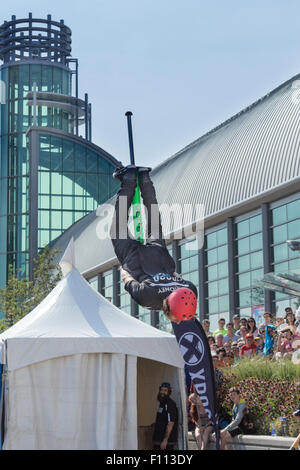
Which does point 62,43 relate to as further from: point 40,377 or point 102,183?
point 40,377

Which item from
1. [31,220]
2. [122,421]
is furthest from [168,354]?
[31,220]

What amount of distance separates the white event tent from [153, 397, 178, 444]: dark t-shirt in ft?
0.73

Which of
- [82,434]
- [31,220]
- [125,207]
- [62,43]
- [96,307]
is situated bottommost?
[82,434]

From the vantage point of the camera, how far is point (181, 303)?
43.8 ft

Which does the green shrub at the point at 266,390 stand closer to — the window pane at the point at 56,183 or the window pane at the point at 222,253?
the window pane at the point at 222,253

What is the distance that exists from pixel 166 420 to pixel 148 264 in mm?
2772

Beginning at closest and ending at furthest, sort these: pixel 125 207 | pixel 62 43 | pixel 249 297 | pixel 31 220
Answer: pixel 125 207
pixel 249 297
pixel 31 220
pixel 62 43

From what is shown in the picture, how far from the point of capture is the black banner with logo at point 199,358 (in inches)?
558

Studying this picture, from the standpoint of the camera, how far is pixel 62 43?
198 ft

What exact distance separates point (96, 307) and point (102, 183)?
1473 inches

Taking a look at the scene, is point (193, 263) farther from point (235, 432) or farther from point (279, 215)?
point (235, 432)

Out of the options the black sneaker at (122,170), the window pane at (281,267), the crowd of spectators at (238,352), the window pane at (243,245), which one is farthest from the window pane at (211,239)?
the black sneaker at (122,170)

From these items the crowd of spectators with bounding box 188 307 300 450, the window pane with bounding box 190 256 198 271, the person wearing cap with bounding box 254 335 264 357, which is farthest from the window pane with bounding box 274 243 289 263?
the person wearing cap with bounding box 254 335 264 357

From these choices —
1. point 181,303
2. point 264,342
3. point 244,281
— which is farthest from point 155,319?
point 181,303
